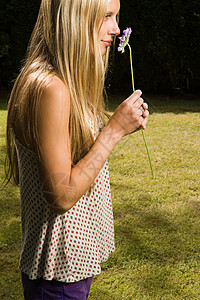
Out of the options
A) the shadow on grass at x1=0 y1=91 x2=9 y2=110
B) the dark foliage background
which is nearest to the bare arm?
the shadow on grass at x1=0 y1=91 x2=9 y2=110

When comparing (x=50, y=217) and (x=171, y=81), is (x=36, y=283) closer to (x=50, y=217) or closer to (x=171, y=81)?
(x=50, y=217)

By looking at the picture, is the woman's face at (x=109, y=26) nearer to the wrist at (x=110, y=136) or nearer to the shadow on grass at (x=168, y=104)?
the wrist at (x=110, y=136)

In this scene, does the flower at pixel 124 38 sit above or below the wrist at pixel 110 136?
above

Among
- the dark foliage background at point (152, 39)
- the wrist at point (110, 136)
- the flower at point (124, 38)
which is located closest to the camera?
the wrist at point (110, 136)

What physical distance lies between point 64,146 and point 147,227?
2524 mm

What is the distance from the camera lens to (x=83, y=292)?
53.2 inches

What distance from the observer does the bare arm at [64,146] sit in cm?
108

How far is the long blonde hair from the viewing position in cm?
113

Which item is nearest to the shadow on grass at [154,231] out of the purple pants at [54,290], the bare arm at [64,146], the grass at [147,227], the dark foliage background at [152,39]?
the grass at [147,227]

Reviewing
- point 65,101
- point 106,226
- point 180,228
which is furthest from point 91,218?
point 180,228

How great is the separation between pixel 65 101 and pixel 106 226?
1.92 ft

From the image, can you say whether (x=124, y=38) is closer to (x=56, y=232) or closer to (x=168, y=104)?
(x=56, y=232)

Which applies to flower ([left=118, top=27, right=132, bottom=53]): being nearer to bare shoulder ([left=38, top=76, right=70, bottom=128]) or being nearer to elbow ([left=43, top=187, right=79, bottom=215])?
bare shoulder ([left=38, top=76, right=70, bottom=128])

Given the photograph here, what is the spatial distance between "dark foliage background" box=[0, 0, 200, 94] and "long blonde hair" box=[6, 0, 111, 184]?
8.22 metres
